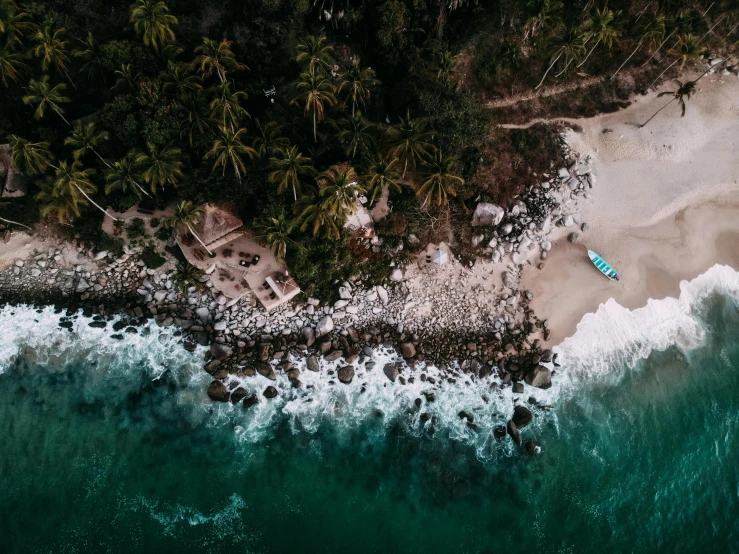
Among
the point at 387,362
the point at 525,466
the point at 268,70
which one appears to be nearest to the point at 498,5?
the point at 268,70

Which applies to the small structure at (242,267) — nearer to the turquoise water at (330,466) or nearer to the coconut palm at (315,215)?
the coconut palm at (315,215)

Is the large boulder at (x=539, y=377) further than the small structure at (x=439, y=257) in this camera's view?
No

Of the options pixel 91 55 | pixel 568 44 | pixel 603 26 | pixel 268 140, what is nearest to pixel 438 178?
pixel 268 140

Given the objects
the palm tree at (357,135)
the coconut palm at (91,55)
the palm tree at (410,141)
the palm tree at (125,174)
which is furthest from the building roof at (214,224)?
the coconut palm at (91,55)

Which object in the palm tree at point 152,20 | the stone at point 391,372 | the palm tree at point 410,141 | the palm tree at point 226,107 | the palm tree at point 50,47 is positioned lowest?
the stone at point 391,372

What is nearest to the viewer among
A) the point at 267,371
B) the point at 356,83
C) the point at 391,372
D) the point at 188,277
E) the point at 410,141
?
the point at 410,141

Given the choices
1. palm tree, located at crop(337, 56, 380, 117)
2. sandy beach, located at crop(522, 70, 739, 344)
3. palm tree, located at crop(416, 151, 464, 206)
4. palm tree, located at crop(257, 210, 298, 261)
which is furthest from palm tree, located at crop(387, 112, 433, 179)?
sandy beach, located at crop(522, 70, 739, 344)

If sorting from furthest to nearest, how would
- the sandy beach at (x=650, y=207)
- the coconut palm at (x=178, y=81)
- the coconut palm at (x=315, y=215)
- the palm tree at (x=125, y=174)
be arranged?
the sandy beach at (x=650, y=207) < the coconut palm at (x=178, y=81) < the palm tree at (x=125, y=174) < the coconut palm at (x=315, y=215)

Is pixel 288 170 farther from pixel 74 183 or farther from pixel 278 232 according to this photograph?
pixel 74 183
